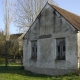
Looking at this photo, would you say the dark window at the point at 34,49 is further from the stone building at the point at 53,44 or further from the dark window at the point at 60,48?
the dark window at the point at 60,48

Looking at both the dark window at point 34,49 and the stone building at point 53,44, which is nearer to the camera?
the stone building at point 53,44

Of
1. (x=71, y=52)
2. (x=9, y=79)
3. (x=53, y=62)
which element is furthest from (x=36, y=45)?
(x=9, y=79)

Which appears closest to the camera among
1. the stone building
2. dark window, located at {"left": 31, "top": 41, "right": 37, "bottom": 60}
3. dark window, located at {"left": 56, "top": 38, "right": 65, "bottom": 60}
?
the stone building

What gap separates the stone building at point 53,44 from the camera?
1930 cm

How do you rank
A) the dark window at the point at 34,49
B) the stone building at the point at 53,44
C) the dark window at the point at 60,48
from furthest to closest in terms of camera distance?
the dark window at the point at 34,49
the dark window at the point at 60,48
the stone building at the point at 53,44

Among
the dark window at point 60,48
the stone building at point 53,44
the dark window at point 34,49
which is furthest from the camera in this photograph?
the dark window at point 34,49

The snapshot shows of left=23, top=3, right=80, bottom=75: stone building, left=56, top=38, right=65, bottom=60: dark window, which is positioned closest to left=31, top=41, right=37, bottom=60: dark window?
left=23, top=3, right=80, bottom=75: stone building

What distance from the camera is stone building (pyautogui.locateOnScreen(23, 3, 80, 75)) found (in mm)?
19297

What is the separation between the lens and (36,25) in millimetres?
23328

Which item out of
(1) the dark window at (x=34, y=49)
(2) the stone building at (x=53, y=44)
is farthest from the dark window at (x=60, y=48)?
(1) the dark window at (x=34, y=49)

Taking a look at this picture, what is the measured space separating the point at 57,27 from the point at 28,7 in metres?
18.1

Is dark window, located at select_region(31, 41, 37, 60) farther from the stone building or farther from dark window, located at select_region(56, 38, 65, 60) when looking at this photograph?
dark window, located at select_region(56, 38, 65, 60)

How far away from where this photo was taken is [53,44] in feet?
69.2

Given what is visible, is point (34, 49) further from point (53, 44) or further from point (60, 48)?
point (60, 48)
